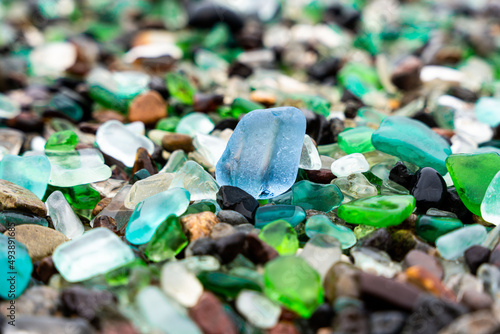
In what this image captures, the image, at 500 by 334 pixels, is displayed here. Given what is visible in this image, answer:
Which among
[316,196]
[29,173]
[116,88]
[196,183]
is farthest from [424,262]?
[116,88]

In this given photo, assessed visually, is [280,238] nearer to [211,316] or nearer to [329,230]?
[329,230]

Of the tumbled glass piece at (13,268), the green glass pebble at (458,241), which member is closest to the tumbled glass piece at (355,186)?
the green glass pebble at (458,241)

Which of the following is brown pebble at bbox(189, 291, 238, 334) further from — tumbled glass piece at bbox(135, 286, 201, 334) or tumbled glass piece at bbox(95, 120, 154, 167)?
tumbled glass piece at bbox(95, 120, 154, 167)

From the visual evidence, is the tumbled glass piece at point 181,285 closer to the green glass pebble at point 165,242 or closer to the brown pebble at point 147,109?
the green glass pebble at point 165,242

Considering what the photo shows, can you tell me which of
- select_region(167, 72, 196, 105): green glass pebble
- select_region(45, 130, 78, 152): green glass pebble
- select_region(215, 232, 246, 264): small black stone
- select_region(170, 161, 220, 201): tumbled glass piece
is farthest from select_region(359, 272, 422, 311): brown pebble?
select_region(167, 72, 196, 105): green glass pebble

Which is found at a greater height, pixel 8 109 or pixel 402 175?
pixel 402 175
